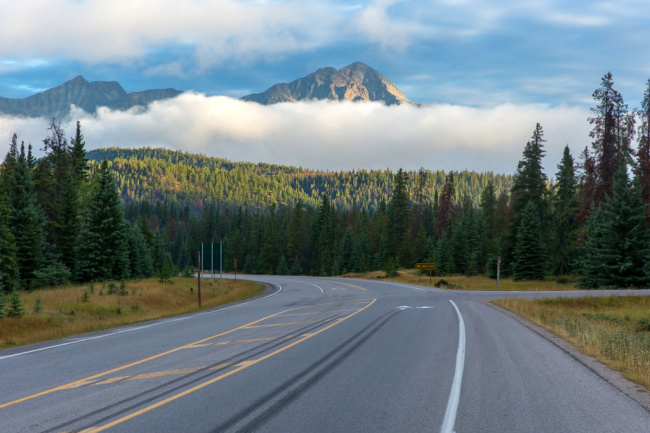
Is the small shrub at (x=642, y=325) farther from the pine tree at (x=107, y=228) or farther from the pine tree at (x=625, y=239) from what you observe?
the pine tree at (x=107, y=228)

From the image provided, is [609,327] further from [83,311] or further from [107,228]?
Answer: [107,228]

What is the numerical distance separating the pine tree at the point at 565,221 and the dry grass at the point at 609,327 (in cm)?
3060

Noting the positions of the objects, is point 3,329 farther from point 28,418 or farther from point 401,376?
point 401,376

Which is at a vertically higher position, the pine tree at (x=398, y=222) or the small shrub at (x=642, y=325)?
the pine tree at (x=398, y=222)

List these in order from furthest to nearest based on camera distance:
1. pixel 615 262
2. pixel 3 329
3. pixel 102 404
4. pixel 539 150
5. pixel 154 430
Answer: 1. pixel 539 150
2. pixel 615 262
3. pixel 3 329
4. pixel 102 404
5. pixel 154 430

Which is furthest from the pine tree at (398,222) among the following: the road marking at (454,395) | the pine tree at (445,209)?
the road marking at (454,395)

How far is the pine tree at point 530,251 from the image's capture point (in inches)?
2052

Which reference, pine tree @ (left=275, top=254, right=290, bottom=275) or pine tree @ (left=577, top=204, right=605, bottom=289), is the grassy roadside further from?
pine tree @ (left=275, top=254, right=290, bottom=275)

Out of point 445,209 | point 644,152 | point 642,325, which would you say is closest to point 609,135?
point 644,152

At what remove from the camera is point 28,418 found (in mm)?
6199

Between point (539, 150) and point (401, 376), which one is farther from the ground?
point (539, 150)

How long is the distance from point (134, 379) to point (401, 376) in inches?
176

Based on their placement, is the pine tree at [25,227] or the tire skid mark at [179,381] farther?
the pine tree at [25,227]

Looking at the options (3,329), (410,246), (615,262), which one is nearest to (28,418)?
(3,329)
